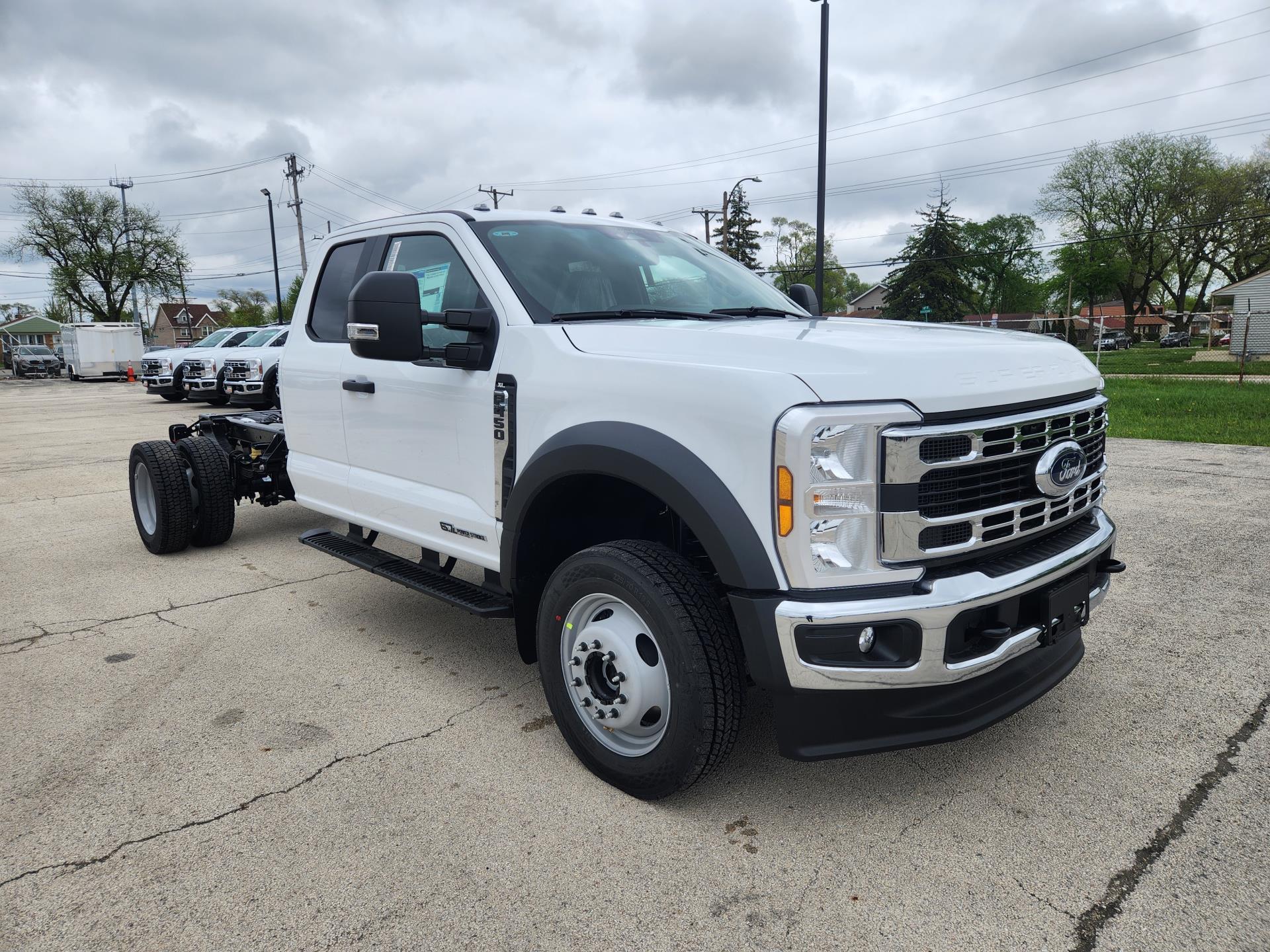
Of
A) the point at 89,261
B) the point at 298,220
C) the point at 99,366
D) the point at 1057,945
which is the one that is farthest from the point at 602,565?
the point at 89,261

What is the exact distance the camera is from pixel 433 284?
378 cm

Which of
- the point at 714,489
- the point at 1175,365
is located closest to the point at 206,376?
the point at 714,489

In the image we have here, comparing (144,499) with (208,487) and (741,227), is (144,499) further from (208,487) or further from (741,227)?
(741,227)

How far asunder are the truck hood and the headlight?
0.07m

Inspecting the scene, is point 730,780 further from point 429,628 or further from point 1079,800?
point 429,628

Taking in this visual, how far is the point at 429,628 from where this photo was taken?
4.49 metres

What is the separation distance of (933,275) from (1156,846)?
6416 centimetres

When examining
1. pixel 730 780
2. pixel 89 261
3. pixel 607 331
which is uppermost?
pixel 89 261

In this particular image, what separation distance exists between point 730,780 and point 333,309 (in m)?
3.03

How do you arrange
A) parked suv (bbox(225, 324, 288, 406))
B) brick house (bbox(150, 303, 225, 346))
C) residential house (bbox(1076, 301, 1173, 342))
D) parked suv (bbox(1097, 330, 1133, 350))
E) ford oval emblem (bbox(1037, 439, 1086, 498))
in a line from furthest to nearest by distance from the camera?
1. brick house (bbox(150, 303, 225, 346))
2. residential house (bbox(1076, 301, 1173, 342))
3. parked suv (bbox(1097, 330, 1133, 350))
4. parked suv (bbox(225, 324, 288, 406))
5. ford oval emblem (bbox(1037, 439, 1086, 498))

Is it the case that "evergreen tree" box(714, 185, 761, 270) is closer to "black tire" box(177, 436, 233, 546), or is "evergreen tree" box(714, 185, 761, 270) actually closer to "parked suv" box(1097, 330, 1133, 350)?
"parked suv" box(1097, 330, 1133, 350)

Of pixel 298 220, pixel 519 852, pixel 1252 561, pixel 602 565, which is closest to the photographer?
pixel 519 852

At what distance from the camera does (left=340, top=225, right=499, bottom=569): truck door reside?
133 inches

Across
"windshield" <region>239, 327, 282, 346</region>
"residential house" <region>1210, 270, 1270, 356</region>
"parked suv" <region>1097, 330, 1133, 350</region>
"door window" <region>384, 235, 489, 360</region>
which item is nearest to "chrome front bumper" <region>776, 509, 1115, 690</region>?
"door window" <region>384, 235, 489, 360</region>
